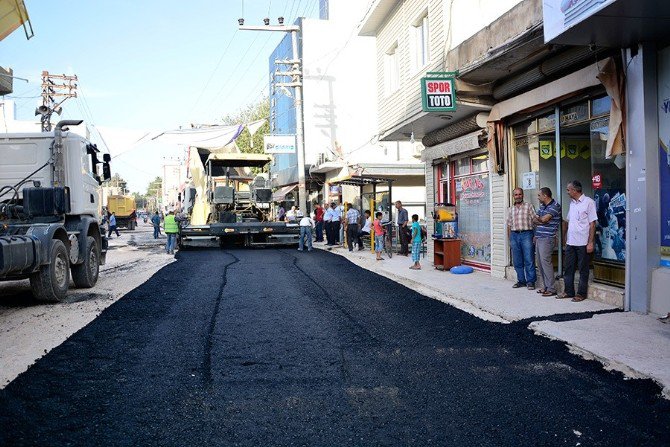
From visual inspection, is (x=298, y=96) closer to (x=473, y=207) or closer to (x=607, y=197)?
(x=473, y=207)

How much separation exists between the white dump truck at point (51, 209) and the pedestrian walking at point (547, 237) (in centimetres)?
737

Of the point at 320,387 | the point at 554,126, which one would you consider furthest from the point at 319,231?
the point at 320,387

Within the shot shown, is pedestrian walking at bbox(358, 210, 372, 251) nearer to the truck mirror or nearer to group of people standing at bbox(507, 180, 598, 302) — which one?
group of people standing at bbox(507, 180, 598, 302)

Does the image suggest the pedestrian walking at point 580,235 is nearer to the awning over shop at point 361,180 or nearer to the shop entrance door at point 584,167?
the shop entrance door at point 584,167

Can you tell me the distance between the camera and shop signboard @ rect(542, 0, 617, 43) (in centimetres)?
616

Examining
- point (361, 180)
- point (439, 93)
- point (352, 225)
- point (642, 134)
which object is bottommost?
point (352, 225)

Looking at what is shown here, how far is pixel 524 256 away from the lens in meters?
9.53

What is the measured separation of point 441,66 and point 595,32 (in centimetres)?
547

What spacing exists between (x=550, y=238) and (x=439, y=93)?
362cm

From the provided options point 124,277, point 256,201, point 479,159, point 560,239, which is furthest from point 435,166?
point 256,201

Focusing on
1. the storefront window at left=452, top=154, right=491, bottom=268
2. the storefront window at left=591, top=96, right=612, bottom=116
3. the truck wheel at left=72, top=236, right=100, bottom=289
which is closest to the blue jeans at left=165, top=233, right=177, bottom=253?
the truck wheel at left=72, top=236, right=100, bottom=289

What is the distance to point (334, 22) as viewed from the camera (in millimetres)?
35531

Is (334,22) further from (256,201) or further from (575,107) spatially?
(575,107)

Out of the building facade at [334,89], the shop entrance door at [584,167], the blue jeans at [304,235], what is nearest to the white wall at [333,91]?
the building facade at [334,89]
